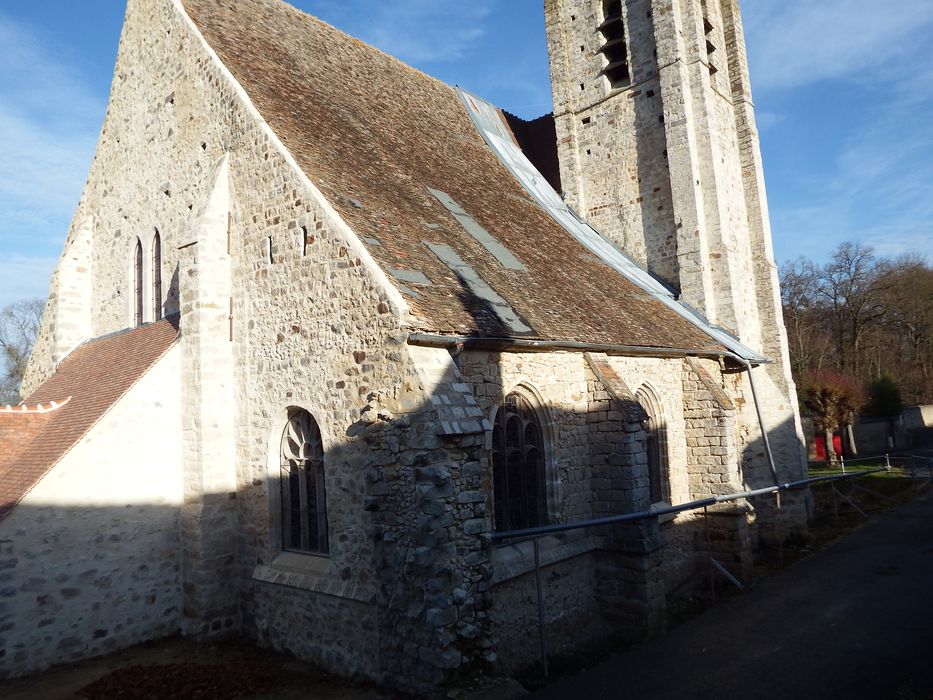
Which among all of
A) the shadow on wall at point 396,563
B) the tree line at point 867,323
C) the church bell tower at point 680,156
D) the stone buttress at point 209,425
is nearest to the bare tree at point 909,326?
the tree line at point 867,323

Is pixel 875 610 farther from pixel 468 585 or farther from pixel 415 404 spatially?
pixel 415 404

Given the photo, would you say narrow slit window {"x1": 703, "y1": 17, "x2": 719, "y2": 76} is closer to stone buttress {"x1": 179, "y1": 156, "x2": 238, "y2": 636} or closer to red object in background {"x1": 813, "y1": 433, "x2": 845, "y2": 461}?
stone buttress {"x1": 179, "y1": 156, "x2": 238, "y2": 636}

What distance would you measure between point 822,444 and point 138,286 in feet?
100

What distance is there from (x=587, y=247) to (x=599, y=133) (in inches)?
180

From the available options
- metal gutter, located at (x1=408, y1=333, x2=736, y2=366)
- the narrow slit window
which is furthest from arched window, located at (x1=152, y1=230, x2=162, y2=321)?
the narrow slit window

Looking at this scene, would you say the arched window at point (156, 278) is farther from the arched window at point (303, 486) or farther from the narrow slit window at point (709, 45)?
the narrow slit window at point (709, 45)

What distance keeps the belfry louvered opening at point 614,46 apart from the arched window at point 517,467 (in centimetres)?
1160

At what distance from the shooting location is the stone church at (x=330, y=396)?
7430mm

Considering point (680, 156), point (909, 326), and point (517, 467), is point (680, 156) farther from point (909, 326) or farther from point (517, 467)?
point (909, 326)

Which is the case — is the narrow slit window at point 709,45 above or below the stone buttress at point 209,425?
above

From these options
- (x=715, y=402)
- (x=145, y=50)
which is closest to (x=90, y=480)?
(x=145, y=50)

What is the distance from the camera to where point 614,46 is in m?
17.5

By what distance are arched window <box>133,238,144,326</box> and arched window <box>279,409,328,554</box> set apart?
5.37m

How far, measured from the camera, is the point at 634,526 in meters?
9.59
